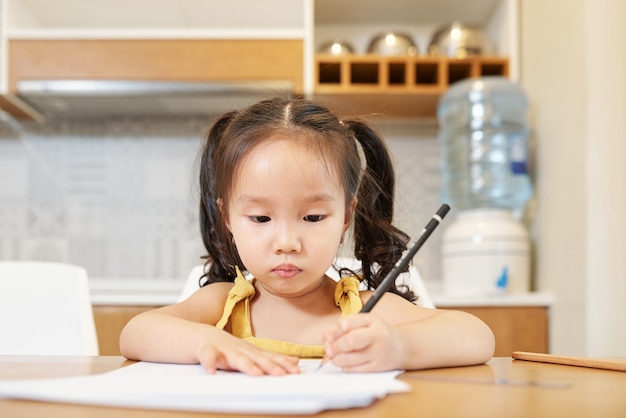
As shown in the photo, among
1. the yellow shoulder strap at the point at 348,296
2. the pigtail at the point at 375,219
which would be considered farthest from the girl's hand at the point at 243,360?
the pigtail at the point at 375,219

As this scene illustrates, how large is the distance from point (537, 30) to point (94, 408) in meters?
2.10

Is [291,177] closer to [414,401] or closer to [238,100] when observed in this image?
[414,401]

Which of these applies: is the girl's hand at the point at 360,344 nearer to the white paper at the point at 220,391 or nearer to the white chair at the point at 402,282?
the white paper at the point at 220,391

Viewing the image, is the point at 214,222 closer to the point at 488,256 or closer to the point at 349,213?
the point at 349,213

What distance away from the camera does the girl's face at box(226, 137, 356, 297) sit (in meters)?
0.81

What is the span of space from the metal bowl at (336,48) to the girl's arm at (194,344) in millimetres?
1635

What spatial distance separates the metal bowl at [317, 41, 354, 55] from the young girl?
1.45 meters

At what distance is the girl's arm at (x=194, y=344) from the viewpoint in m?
0.60

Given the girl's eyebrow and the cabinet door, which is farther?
the cabinet door

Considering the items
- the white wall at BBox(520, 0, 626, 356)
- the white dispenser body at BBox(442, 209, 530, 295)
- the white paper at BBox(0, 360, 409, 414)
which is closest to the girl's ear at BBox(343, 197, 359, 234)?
the white paper at BBox(0, 360, 409, 414)

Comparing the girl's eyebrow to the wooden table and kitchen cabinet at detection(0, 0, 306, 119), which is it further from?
kitchen cabinet at detection(0, 0, 306, 119)

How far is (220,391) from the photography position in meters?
0.47

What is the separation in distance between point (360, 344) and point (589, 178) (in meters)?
1.43

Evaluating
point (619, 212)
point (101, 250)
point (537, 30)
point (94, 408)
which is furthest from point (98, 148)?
point (94, 408)
